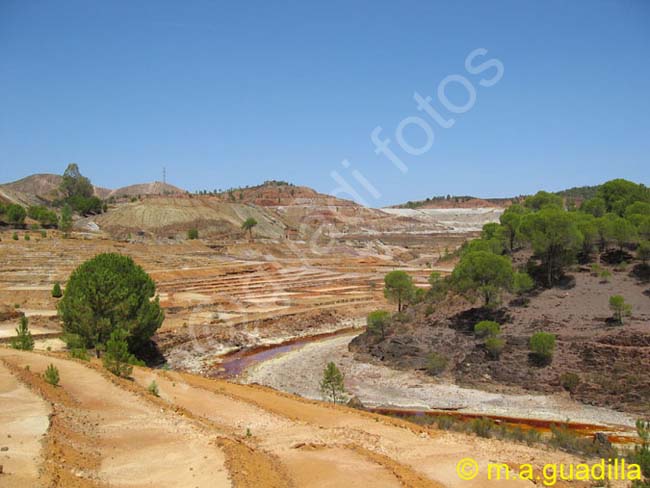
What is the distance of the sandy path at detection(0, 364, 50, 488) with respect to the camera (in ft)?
31.4

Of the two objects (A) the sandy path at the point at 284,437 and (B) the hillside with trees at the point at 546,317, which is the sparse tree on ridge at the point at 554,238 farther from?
(A) the sandy path at the point at 284,437

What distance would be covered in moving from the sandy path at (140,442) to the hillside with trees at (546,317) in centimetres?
2035

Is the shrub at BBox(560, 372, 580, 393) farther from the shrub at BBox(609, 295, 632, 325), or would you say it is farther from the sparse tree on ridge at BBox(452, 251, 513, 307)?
the sparse tree on ridge at BBox(452, 251, 513, 307)

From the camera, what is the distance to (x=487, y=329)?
113ft

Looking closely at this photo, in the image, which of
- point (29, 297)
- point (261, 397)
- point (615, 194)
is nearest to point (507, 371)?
point (261, 397)

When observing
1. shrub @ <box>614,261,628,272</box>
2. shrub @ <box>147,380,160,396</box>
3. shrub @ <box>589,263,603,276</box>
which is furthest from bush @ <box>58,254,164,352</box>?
shrub @ <box>614,261,628,272</box>

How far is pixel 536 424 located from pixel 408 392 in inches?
272

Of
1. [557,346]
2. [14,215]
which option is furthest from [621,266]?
[14,215]

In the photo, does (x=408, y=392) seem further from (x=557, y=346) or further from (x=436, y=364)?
(x=557, y=346)

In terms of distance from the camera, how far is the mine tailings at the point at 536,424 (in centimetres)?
2280

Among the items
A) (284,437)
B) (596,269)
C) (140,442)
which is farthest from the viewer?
(596,269)

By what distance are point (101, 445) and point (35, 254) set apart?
64101 millimetres

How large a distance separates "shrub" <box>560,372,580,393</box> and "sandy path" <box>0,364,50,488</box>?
24453 mm

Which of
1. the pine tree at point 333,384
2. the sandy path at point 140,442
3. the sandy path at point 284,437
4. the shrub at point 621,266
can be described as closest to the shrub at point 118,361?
the sandy path at point 284,437
